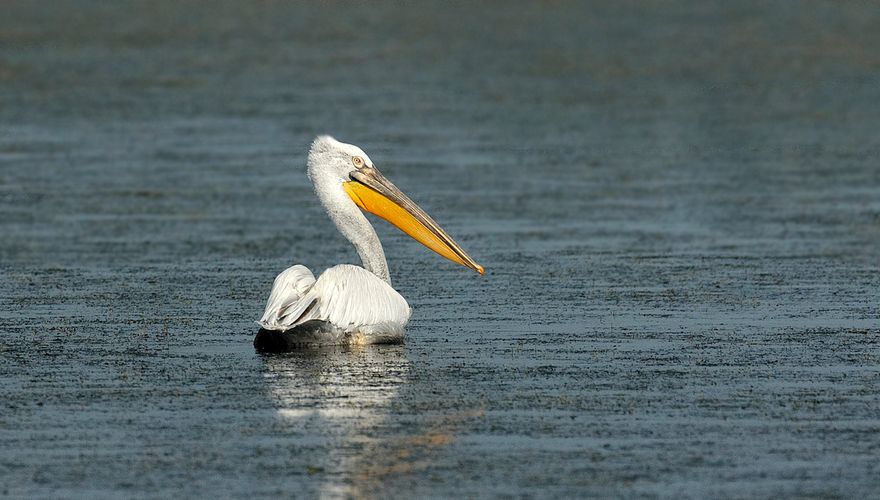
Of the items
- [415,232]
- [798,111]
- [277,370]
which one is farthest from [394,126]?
[277,370]

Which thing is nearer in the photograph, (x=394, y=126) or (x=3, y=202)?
(x=3, y=202)

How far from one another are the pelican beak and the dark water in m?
0.32

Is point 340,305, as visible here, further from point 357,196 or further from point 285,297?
point 357,196

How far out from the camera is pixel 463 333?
309 inches

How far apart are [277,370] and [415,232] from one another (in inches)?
71.9

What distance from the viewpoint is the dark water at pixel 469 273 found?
5.55 metres

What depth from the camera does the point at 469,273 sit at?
955 cm

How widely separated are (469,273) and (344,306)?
6.98 ft

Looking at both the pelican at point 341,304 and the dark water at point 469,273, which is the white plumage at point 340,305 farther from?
the dark water at point 469,273

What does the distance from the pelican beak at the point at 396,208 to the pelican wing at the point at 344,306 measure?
2.98ft

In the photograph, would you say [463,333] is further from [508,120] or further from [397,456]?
[508,120]

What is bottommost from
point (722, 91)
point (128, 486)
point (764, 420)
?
point (128, 486)

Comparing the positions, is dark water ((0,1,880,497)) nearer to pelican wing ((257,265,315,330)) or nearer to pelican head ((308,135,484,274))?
pelican wing ((257,265,315,330))

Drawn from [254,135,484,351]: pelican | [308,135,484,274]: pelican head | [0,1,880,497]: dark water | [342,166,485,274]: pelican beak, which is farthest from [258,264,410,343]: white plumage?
[342,166,485,274]: pelican beak
